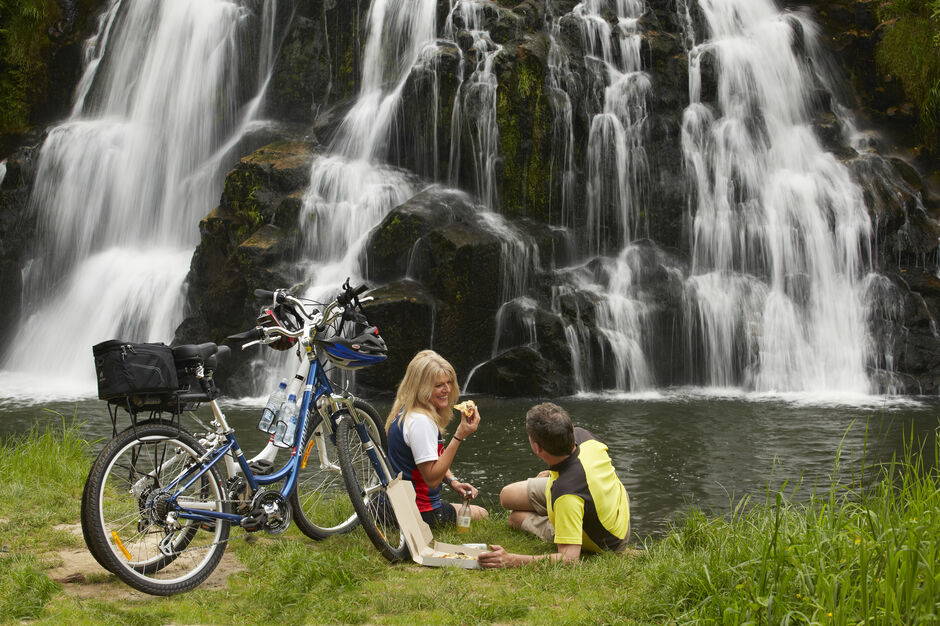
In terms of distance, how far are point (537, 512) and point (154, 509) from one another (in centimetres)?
257

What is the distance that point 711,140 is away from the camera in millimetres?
18859

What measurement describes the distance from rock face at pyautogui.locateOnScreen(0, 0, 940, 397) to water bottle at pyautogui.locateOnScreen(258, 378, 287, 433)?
975 centimetres

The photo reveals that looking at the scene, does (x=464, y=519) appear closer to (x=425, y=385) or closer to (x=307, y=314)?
(x=425, y=385)

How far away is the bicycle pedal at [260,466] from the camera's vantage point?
451cm

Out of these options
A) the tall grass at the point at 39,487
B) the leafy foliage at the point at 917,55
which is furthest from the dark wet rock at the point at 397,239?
the leafy foliage at the point at 917,55

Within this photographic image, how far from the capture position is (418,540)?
472cm

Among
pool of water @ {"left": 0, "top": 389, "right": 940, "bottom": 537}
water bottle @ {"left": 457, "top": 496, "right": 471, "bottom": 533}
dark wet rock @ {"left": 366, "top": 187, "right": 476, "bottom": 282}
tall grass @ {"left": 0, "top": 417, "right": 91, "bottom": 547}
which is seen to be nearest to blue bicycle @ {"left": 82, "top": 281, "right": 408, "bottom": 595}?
tall grass @ {"left": 0, "top": 417, "right": 91, "bottom": 547}

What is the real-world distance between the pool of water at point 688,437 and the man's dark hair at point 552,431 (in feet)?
7.43

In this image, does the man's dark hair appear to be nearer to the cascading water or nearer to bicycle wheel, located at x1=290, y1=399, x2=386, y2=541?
bicycle wheel, located at x1=290, y1=399, x2=386, y2=541

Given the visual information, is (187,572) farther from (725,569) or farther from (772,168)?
(772,168)

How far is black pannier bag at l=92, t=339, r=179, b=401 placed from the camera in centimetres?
382

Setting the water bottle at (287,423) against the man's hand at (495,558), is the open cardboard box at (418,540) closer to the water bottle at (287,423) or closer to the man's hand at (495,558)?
the man's hand at (495,558)

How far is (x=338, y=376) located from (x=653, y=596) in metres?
11.7

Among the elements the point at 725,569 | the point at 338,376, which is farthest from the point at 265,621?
the point at 338,376
